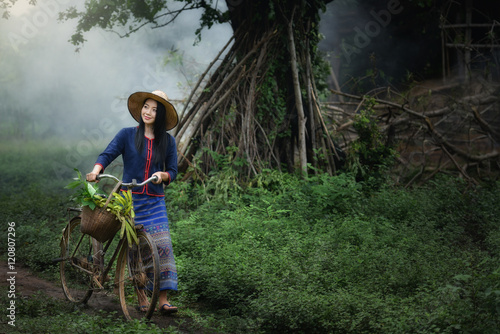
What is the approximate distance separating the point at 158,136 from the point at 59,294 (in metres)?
1.76

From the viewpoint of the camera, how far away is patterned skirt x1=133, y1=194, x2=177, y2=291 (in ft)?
13.3

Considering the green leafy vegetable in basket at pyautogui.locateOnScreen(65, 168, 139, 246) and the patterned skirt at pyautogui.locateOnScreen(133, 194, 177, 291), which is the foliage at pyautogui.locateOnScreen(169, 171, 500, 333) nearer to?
the patterned skirt at pyautogui.locateOnScreen(133, 194, 177, 291)

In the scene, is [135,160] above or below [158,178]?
above

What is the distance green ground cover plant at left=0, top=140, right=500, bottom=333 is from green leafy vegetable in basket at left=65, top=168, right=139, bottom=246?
67 cm

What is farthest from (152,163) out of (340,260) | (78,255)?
(340,260)

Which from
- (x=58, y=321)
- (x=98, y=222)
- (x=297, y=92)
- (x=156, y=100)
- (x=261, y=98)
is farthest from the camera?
(x=261, y=98)

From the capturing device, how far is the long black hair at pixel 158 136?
13.7 feet

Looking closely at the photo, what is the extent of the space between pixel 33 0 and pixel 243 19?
167 inches

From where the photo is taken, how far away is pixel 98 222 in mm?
3703

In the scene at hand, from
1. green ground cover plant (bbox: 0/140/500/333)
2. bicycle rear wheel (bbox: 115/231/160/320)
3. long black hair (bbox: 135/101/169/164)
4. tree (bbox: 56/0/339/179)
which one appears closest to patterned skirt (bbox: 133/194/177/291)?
bicycle rear wheel (bbox: 115/231/160/320)

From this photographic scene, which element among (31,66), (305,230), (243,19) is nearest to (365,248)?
(305,230)

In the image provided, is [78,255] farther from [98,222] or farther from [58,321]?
[58,321]

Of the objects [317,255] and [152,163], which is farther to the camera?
[317,255]

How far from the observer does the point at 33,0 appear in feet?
31.7
